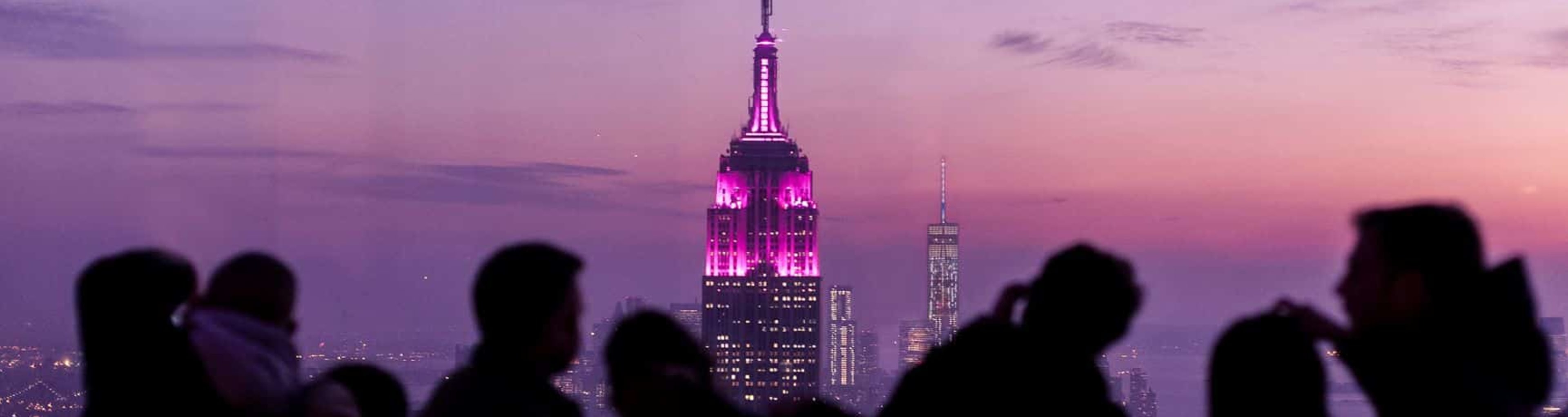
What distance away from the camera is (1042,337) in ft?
13.9

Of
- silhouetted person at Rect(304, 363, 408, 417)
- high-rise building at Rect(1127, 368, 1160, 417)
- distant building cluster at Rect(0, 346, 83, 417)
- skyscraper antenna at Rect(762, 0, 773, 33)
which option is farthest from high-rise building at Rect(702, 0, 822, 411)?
silhouetted person at Rect(304, 363, 408, 417)

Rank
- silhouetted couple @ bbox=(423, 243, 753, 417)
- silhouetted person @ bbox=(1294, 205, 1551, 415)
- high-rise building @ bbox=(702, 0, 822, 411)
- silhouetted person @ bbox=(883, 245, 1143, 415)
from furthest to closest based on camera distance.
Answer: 1. high-rise building @ bbox=(702, 0, 822, 411)
2. silhouetted person @ bbox=(883, 245, 1143, 415)
3. silhouetted couple @ bbox=(423, 243, 753, 417)
4. silhouetted person @ bbox=(1294, 205, 1551, 415)

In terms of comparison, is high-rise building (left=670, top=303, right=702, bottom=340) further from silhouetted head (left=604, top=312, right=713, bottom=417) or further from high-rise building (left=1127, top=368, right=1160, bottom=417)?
silhouetted head (left=604, top=312, right=713, bottom=417)

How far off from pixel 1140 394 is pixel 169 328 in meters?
35.2

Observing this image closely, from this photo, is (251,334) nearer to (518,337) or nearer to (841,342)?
(518,337)

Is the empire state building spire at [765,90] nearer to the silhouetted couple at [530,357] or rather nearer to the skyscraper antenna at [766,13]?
the skyscraper antenna at [766,13]

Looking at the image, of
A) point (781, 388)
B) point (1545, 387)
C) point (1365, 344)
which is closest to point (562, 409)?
point (1365, 344)

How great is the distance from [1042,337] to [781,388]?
108 m

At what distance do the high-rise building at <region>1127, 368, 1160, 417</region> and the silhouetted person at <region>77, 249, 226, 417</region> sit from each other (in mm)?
30995

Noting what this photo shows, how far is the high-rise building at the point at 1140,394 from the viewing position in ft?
120

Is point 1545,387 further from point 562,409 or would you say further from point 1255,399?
point 562,409

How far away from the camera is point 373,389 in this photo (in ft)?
16.3

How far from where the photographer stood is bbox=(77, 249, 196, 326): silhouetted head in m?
4.53

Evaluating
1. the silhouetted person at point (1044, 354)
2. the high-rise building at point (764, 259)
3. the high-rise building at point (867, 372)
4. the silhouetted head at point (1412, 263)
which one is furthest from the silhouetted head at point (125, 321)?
the high-rise building at point (764, 259)
